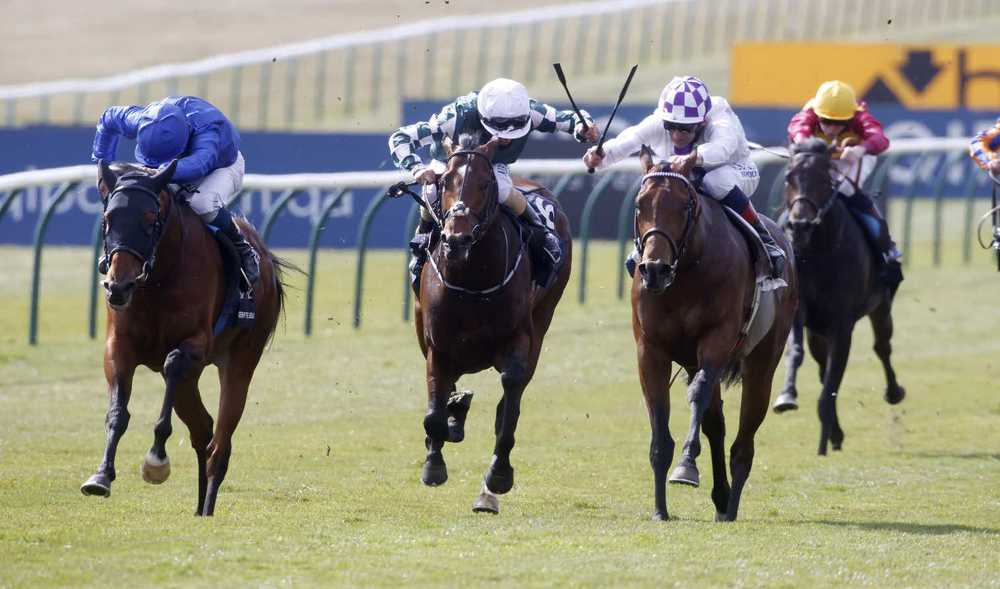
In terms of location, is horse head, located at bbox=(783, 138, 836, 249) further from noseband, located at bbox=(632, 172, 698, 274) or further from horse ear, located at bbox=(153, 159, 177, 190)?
horse ear, located at bbox=(153, 159, 177, 190)

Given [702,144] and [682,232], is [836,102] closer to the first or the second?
[702,144]

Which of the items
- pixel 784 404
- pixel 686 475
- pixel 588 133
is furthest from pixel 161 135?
pixel 784 404

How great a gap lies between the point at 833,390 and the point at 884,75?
1691 cm

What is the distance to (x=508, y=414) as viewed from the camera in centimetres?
855

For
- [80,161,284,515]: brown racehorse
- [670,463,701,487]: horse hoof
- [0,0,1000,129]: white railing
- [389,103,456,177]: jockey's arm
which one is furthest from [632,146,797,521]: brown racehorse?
[0,0,1000,129]: white railing

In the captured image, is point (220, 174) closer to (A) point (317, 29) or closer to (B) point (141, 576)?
(B) point (141, 576)

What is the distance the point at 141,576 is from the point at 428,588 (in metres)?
0.97

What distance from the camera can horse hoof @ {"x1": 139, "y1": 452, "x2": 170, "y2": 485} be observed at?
26.5 ft

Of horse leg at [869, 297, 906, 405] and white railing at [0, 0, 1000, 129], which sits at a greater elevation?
white railing at [0, 0, 1000, 129]

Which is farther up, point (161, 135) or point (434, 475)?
point (161, 135)

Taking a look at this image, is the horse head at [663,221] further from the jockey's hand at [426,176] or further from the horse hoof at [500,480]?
the horse hoof at [500,480]

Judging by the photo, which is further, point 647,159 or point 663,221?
point 647,159

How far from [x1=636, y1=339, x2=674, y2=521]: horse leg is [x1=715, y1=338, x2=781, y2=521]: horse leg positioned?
44 cm

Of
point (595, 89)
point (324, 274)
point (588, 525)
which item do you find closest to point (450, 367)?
point (588, 525)
